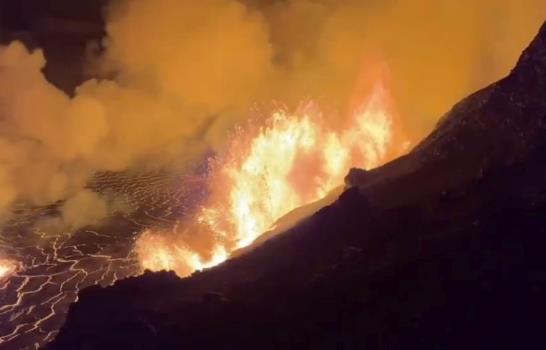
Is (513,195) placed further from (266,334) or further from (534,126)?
(266,334)

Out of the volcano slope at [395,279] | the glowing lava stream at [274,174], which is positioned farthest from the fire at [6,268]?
the volcano slope at [395,279]

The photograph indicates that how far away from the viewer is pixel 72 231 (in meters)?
35.3

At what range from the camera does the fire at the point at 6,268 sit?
101 feet

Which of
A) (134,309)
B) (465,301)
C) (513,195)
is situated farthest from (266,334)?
(513,195)

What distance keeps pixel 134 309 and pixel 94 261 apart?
1731cm

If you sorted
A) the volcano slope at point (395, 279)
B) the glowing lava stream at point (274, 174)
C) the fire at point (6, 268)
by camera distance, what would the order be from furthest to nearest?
1. the fire at point (6, 268)
2. the glowing lava stream at point (274, 174)
3. the volcano slope at point (395, 279)

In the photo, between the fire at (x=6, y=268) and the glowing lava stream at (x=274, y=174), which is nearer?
the glowing lava stream at (x=274, y=174)

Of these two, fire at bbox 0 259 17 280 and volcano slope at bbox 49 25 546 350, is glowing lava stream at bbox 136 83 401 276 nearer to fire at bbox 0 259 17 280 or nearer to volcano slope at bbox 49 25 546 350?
fire at bbox 0 259 17 280

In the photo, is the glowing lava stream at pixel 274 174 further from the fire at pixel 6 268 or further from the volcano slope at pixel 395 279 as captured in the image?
the volcano slope at pixel 395 279

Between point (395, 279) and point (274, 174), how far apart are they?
71.3ft

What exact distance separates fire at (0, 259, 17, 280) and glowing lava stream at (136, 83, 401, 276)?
583 centimetres

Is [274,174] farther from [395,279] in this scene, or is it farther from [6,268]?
[395,279]

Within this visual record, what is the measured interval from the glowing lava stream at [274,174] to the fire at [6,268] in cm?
583

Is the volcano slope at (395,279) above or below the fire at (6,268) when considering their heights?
below
